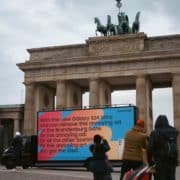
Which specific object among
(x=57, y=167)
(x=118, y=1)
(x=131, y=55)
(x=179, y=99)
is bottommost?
(x=57, y=167)

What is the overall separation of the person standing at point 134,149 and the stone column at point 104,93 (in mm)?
39113

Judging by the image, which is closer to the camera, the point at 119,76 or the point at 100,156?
the point at 100,156

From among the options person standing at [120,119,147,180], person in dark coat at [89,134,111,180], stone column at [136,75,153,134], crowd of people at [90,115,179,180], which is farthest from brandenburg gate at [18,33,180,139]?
Result: crowd of people at [90,115,179,180]

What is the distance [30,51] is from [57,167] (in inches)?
995

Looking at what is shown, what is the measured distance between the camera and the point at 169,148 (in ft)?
30.7

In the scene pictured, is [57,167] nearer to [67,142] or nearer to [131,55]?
[67,142]

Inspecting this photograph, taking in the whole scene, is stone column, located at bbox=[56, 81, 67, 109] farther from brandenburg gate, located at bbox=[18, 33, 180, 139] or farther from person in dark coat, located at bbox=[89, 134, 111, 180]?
person in dark coat, located at bbox=[89, 134, 111, 180]

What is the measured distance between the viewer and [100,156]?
443 inches

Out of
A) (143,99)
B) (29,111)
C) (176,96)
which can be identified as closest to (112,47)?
(143,99)

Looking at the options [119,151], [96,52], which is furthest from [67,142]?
[96,52]

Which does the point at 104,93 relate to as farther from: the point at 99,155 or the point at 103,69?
the point at 99,155

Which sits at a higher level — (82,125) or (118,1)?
(118,1)

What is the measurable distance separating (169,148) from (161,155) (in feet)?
0.69

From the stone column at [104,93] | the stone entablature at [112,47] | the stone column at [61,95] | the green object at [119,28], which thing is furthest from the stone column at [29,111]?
the green object at [119,28]
